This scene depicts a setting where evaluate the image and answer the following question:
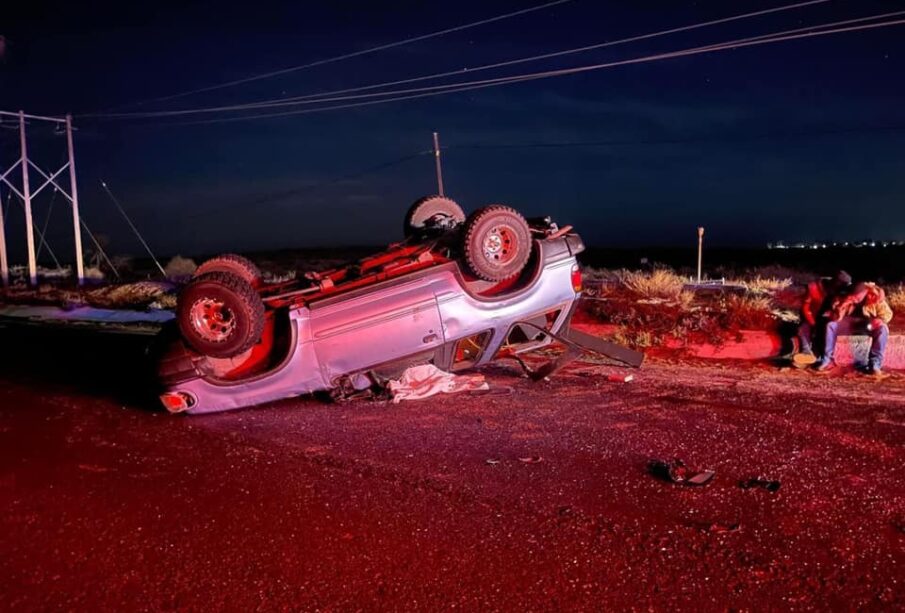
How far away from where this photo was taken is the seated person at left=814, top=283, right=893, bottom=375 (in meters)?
7.77

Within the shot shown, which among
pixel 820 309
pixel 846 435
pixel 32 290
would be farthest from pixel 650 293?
pixel 32 290

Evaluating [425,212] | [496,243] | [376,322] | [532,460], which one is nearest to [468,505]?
[532,460]

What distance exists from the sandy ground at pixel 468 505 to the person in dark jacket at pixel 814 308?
95 centimetres

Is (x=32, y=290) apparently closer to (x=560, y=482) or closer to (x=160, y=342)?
(x=160, y=342)

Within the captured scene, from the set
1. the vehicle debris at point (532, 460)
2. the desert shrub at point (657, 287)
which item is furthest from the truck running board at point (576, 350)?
the desert shrub at point (657, 287)

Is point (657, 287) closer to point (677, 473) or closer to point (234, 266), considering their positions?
point (234, 266)

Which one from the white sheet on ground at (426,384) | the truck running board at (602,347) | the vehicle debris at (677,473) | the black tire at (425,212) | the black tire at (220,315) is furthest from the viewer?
the black tire at (425,212)

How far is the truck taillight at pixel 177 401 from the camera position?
21.7 ft

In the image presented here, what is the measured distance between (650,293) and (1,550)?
10.6 m

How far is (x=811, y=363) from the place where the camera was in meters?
8.14

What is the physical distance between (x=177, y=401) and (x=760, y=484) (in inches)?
204

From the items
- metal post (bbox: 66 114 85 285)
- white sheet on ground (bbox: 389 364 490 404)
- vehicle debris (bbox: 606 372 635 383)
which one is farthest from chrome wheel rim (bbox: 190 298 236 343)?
metal post (bbox: 66 114 85 285)

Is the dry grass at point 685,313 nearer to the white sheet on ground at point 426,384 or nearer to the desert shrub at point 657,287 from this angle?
the desert shrub at point 657,287

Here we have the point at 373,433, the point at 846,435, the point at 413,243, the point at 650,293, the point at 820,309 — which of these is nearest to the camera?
the point at 846,435
